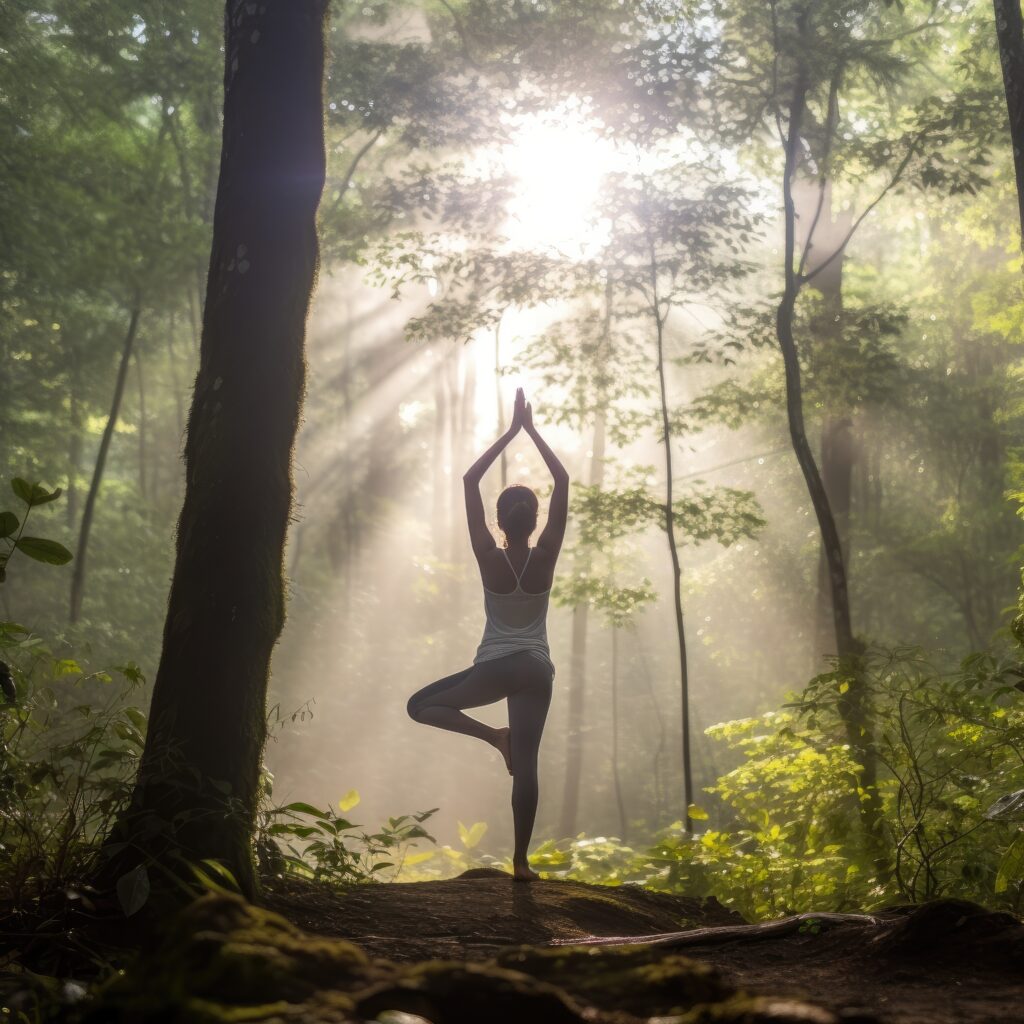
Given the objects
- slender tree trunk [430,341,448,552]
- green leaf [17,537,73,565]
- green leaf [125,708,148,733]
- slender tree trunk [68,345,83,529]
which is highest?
slender tree trunk [430,341,448,552]

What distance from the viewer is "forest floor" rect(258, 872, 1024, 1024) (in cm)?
247

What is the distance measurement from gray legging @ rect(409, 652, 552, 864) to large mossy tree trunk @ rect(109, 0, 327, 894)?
56.2 inches

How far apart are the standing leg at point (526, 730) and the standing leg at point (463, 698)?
0.08 meters

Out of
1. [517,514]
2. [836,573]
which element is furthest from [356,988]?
[836,573]

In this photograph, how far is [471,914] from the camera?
4250 millimetres

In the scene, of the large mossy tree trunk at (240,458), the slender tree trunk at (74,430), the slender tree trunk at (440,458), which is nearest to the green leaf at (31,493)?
the large mossy tree trunk at (240,458)

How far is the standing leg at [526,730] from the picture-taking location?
17.3 feet

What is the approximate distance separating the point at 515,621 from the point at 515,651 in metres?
0.18

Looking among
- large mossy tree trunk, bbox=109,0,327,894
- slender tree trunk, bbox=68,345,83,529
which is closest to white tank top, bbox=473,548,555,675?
large mossy tree trunk, bbox=109,0,327,894

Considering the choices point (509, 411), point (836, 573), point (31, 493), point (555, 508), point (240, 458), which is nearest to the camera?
point (31, 493)

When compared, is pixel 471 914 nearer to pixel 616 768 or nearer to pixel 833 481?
pixel 833 481

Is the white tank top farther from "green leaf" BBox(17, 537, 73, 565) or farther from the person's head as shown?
"green leaf" BBox(17, 537, 73, 565)

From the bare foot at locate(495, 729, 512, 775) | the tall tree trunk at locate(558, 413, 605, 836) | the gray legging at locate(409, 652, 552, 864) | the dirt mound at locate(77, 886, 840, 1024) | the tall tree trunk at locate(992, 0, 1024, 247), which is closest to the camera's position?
the dirt mound at locate(77, 886, 840, 1024)

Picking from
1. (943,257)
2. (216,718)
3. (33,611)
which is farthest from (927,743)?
(943,257)
